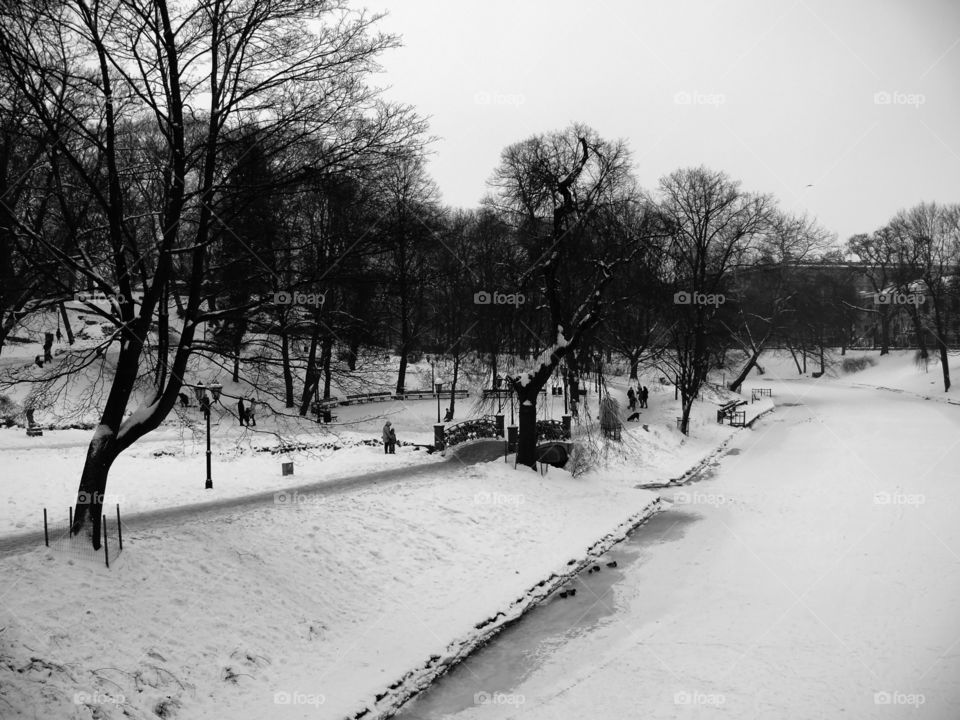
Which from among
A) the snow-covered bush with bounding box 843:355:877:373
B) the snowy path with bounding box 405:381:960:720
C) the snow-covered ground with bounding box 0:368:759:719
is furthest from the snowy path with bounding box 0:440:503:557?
the snow-covered bush with bounding box 843:355:877:373

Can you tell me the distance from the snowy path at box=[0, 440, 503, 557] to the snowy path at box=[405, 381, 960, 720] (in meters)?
7.21

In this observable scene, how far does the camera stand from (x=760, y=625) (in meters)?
13.2

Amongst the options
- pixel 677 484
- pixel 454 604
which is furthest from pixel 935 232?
pixel 454 604

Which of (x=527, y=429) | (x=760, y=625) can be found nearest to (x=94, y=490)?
(x=760, y=625)

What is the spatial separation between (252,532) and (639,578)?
8546 mm

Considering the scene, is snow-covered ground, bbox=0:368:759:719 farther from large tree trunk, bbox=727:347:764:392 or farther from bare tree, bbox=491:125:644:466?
large tree trunk, bbox=727:347:764:392

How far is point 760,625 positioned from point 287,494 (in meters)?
11.7

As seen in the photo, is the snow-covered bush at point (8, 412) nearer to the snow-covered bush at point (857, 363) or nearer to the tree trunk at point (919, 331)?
the tree trunk at point (919, 331)

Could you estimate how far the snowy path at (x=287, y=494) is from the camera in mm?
13883

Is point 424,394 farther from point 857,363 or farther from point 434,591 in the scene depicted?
point 857,363

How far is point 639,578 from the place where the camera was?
52.5 ft

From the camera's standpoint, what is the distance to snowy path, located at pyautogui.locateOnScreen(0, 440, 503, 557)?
13.9 metres

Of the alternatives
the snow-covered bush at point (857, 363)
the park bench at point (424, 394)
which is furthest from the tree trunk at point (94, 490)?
the snow-covered bush at point (857, 363)

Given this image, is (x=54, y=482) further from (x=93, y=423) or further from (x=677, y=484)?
(x=677, y=484)
